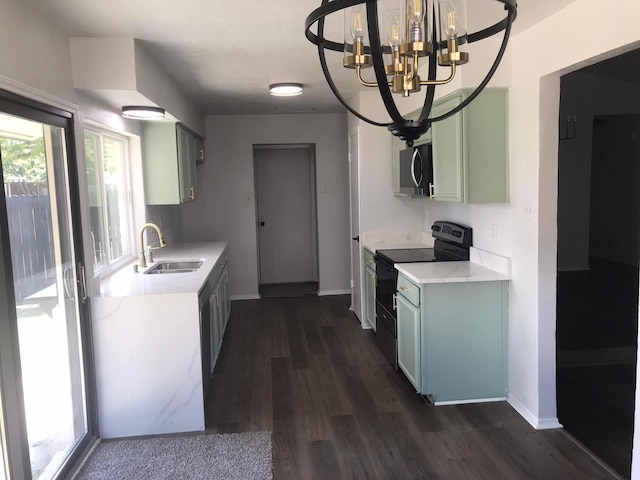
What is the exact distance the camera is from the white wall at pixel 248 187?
618cm

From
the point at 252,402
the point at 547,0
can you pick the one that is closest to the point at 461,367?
the point at 252,402

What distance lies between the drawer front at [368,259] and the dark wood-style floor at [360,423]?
2.33 ft

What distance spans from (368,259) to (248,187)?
85.5 inches

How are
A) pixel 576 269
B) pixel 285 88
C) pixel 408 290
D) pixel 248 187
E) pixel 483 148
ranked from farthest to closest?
pixel 576 269 → pixel 248 187 → pixel 285 88 → pixel 408 290 → pixel 483 148

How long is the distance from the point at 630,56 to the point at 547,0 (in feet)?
6.38

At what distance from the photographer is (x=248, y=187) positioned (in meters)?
6.28

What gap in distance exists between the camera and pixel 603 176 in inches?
246

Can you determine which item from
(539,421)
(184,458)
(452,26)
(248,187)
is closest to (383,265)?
(539,421)

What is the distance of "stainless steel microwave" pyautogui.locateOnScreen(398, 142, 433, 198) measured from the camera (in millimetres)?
3770

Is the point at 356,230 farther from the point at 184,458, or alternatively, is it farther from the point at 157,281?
the point at 184,458

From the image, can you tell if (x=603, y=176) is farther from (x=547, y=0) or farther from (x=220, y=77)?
(x=220, y=77)

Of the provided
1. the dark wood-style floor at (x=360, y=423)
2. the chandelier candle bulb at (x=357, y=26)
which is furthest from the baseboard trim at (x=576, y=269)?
the chandelier candle bulb at (x=357, y=26)

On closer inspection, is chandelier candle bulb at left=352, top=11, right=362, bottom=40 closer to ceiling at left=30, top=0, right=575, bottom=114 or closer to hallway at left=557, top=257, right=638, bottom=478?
ceiling at left=30, top=0, right=575, bottom=114

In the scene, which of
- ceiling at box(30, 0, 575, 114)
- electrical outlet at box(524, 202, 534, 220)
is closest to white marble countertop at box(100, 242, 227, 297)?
ceiling at box(30, 0, 575, 114)
